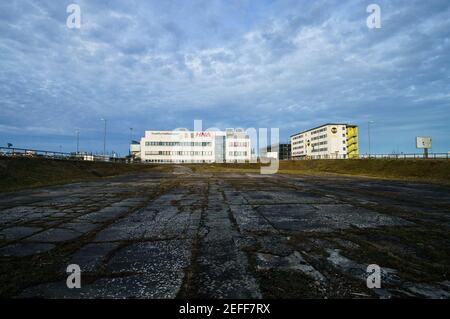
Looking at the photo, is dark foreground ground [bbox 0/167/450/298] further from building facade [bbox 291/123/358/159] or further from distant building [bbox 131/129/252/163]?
building facade [bbox 291/123/358/159]

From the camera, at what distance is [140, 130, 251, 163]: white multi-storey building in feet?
288

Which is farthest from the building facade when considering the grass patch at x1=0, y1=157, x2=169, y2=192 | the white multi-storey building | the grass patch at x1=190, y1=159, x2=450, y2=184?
the grass patch at x1=0, y1=157, x2=169, y2=192

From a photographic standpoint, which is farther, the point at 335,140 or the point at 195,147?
the point at 335,140

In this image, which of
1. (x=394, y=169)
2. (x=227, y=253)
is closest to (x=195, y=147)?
(x=394, y=169)

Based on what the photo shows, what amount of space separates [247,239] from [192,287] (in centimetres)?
241

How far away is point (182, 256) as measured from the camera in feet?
14.8

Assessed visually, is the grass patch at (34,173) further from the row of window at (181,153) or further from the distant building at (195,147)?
the distant building at (195,147)

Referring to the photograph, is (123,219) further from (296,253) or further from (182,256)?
(296,253)

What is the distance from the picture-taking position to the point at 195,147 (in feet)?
293

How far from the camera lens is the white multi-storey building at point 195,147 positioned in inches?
3452

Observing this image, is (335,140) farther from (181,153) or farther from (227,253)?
(227,253)

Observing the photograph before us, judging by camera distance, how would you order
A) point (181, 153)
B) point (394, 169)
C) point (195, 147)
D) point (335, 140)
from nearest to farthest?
point (394, 169) < point (195, 147) < point (181, 153) < point (335, 140)

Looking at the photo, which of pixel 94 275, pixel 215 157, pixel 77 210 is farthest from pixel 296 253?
pixel 215 157

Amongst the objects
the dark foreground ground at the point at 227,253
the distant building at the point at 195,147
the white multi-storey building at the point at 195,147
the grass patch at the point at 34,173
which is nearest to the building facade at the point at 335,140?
the distant building at the point at 195,147
